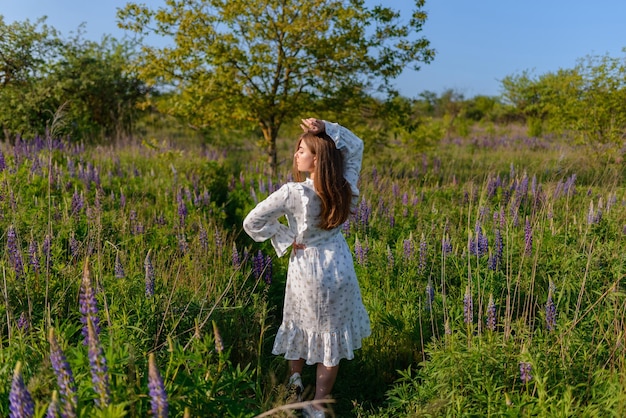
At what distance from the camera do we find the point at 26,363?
7.83ft

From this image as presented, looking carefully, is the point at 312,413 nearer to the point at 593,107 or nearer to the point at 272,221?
the point at 272,221

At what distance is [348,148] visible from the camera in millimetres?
3225

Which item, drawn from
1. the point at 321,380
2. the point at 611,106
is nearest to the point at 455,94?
the point at 611,106

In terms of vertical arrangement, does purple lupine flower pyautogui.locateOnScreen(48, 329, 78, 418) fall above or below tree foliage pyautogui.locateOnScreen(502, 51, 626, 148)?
below

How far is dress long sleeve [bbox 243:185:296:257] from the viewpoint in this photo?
10.3 feet

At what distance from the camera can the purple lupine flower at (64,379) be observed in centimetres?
171

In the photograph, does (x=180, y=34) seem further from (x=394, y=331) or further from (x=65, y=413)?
(x=65, y=413)

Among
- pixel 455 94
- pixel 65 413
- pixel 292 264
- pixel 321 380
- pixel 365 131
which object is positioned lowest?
pixel 321 380

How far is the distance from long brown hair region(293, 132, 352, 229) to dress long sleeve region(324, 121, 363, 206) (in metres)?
0.05

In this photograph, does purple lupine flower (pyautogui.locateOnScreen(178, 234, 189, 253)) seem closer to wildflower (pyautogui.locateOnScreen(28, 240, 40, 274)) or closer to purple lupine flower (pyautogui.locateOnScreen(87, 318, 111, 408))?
wildflower (pyautogui.locateOnScreen(28, 240, 40, 274))

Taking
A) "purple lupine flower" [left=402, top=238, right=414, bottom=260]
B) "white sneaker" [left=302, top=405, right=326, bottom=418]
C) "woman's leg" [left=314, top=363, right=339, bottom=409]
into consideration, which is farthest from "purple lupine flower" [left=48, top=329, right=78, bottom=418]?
"purple lupine flower" [left=402, top=238, right=414, bottom=260]

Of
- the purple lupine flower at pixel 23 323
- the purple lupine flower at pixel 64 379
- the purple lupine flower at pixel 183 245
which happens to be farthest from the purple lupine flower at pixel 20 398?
the purple lupine flower at pixel 183 245

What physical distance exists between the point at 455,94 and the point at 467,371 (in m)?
41.0

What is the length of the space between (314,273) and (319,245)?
19 cm
